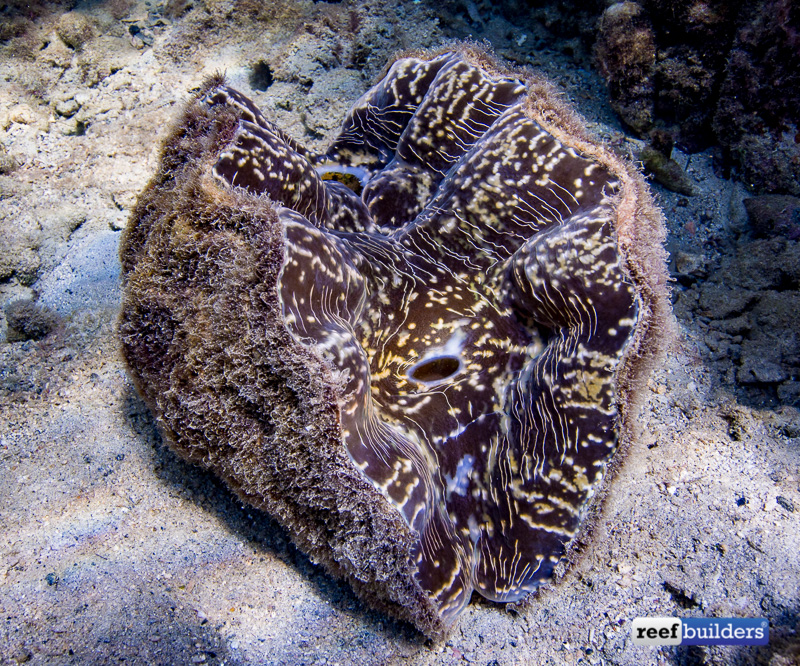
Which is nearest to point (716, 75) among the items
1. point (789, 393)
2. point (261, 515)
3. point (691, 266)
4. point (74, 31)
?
point (691, 266)

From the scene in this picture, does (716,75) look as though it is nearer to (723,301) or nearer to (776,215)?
(776,215)

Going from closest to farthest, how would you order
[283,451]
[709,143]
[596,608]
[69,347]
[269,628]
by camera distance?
[283,451]
[269,628]
[596,608]
[69,347]
[709,143]

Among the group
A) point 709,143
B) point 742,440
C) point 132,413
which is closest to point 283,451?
point 132,413

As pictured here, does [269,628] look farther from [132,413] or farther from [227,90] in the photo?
[227,90]

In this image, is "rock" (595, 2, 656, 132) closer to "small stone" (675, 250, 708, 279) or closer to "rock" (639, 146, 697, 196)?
"rock" (639, 146, 697, 196)

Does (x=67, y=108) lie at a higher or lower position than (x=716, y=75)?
lower

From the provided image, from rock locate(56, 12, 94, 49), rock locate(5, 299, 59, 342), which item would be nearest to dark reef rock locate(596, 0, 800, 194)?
rock locate(5, 299, 59, 342)

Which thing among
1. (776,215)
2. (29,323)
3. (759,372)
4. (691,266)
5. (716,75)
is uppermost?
(716,75)
